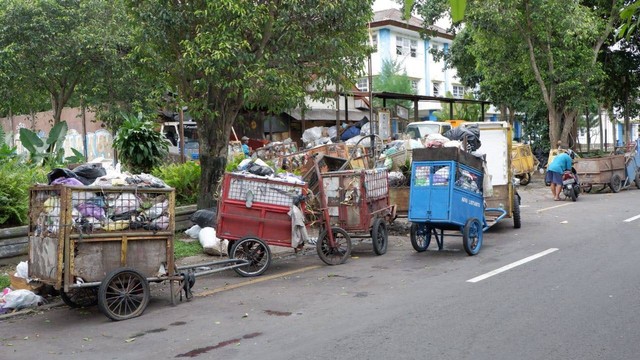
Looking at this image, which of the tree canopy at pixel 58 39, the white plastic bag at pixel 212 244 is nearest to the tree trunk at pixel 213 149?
the white plastic bag at pixel 212 244

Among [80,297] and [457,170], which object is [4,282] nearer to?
[80,297]

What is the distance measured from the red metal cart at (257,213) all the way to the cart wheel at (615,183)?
15.5 metres

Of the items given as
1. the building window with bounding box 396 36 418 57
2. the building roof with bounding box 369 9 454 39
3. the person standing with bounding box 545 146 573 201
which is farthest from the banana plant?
the building window with bounding box 396 36 418 57

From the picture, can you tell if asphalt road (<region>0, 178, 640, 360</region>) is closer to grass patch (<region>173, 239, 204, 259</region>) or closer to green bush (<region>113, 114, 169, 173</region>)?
grass patch (<region>173, 239, 204, 259</region>)

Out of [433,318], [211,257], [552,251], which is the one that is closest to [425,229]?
[552,251]

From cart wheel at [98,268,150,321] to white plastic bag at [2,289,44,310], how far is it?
4.44 feet

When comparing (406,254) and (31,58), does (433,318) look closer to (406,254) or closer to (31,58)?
(406,254)

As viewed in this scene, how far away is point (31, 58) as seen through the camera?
74.8 feet

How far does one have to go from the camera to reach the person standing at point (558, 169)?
19016 mm

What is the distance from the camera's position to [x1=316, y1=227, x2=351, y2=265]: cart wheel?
989 cm

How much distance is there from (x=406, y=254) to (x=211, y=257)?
3.38 meters

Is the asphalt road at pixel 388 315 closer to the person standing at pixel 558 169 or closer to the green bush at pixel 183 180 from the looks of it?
the green bush at pixel 183 180

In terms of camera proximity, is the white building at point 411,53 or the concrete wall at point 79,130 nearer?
the concrete wall at point 79,130

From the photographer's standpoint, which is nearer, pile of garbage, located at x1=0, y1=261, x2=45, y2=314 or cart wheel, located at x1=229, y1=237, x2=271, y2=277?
pile of garbage, located at x1=0, y1=261, x2=45, y2=314
